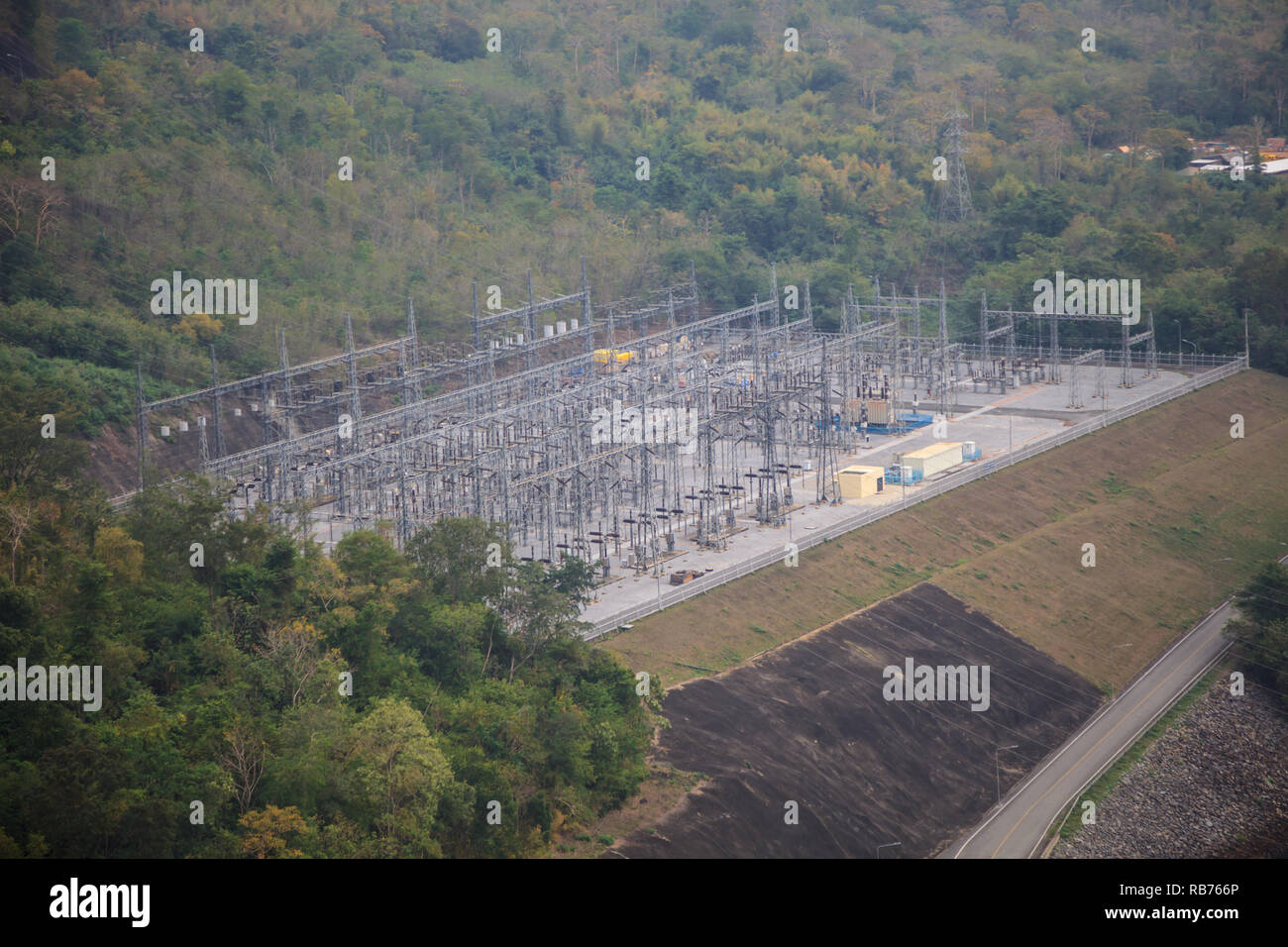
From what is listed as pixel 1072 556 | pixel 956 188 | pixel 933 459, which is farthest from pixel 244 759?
pixel 956 188

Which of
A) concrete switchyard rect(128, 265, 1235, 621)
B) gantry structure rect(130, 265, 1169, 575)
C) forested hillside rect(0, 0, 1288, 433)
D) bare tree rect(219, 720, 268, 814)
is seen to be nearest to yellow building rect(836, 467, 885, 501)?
concrete switchyard rect(128, 265, 1235, 621)

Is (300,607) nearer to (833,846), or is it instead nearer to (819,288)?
(833,846)

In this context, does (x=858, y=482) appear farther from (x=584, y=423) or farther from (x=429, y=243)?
(x=429, y=243)

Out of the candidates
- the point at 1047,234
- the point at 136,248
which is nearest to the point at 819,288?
the point at 1047,234

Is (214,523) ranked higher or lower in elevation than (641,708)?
higher

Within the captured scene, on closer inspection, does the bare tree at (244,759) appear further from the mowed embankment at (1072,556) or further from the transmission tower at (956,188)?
the transmission tower at (956,188)

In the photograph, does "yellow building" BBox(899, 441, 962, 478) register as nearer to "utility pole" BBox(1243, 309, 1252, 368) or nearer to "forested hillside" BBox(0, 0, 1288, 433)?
Result: "forested hillside" BBox(0, 0, 1288, 433)
